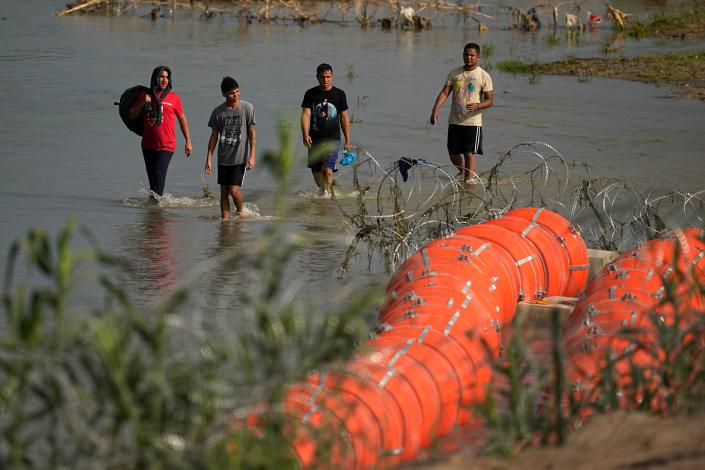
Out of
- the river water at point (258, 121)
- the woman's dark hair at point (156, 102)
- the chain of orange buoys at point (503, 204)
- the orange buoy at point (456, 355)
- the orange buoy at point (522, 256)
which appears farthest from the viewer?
the woman's dark hair at point (156, 102)

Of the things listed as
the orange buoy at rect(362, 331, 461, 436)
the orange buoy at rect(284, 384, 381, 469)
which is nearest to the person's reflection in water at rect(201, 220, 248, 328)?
the orange buoy at rect(362, 331, 461, 436)

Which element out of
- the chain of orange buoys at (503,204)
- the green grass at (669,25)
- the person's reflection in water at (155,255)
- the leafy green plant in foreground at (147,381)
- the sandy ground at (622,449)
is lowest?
the person's reflection in water at (155,255)

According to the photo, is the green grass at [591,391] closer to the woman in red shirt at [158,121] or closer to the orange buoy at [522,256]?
the orange buoy at [522,256]

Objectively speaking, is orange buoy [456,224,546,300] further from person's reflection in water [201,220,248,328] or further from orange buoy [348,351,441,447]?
orange buoy [348,351,441,447]

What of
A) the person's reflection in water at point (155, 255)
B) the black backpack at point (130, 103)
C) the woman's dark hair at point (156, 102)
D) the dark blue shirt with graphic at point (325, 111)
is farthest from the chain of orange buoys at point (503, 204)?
the black backpack at point (130, 103)

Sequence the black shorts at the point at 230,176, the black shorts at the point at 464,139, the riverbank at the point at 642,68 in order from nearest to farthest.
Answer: the black shorts at the point at 230,176, the black shorts at the point at 464,139, the riverbank at the point at 642,68

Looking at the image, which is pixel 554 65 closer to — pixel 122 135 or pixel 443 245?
pixel 122 135

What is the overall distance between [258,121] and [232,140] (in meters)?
6.77

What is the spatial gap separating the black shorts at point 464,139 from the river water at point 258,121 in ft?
4.21

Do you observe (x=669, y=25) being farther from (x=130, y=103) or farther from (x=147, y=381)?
(x=147, y=381)

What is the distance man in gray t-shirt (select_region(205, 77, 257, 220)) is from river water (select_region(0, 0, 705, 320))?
0.36 m

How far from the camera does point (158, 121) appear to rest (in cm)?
1260

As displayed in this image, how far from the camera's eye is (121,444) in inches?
161

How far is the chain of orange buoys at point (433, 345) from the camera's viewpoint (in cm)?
514
